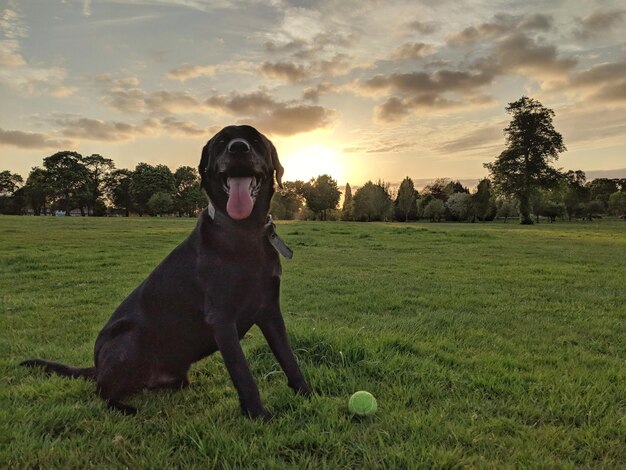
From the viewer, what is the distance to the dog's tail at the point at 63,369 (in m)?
4.30

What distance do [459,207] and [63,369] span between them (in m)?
86.9

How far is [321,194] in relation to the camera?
9631 cm

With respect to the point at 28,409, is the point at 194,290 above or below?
above

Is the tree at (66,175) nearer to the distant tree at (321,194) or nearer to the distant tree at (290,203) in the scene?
the distant tree at (290,203)

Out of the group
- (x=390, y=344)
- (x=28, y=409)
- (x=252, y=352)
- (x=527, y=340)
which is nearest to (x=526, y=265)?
(x=527, y=340)

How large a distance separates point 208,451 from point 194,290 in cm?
124

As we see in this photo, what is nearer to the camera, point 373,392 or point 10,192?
point 373,392

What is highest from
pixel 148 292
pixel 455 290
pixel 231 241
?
pixel 231 241

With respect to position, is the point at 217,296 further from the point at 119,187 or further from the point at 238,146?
the point at 119,187

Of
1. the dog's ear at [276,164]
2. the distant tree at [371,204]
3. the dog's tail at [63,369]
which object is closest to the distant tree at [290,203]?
the distant tree at [371,204]

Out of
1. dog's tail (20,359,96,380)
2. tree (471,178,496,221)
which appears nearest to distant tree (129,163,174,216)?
tree (471,178,496,221)

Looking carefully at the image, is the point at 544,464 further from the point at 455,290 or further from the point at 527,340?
the point at 455,290

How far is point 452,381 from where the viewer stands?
14.2 feet

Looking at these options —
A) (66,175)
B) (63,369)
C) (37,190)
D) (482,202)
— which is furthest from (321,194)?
(63,369)
